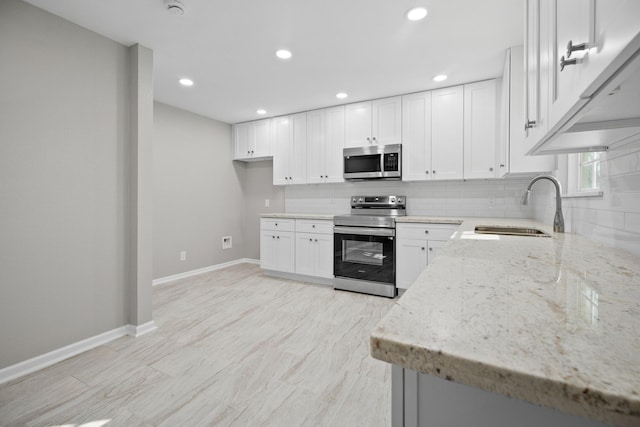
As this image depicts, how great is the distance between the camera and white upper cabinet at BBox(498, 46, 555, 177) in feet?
7.59

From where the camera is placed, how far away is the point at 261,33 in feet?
7.31

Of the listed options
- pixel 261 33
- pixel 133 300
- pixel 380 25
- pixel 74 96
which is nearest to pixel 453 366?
pixel 380 25

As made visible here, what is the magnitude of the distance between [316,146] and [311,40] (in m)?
1.75

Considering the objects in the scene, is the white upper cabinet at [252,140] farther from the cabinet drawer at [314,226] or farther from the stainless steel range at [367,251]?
the stainless steel range at [367,251]

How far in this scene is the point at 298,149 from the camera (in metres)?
4.14

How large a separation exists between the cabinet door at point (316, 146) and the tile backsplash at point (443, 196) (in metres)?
0.32

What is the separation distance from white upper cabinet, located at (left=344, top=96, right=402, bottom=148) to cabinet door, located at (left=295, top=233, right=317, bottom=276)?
4.52 feet

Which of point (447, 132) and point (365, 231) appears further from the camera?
point (365, 231)

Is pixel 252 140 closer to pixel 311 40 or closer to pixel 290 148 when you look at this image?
pixel 290 148

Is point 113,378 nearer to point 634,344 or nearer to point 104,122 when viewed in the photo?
point 104,122

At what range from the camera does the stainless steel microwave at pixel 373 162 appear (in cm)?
342

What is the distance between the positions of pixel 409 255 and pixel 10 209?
10.9ft

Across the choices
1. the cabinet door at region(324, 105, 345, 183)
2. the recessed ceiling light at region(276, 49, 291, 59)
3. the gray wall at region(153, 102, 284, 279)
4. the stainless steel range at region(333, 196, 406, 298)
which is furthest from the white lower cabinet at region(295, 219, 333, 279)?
the recessed ceiling light at region(276, 49, 291, 59)

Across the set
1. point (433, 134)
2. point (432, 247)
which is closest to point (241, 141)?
point (433, 134)
